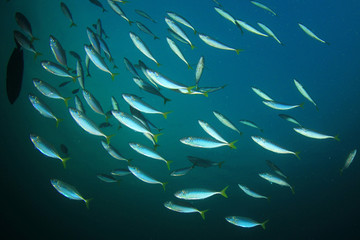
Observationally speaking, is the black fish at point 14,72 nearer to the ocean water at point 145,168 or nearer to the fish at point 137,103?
the fish at point 137,103

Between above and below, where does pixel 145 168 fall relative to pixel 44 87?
below

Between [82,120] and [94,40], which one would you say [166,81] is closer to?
[82,120]

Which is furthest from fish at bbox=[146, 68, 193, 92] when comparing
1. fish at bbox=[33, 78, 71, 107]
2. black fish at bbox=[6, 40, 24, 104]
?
black fish at bbox=[6, 40, 24, 104]

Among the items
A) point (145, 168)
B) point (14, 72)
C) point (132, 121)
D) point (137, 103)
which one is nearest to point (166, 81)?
point (137, 103)

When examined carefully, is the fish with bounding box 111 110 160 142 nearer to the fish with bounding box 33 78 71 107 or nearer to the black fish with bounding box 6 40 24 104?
the fish with bounding box 33 78 71 107

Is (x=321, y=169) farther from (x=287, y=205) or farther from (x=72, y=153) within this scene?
(x=72, y=153)

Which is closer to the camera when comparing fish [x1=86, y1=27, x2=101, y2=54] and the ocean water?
fish [x1=86, y1=27, x2=101, y2=54]

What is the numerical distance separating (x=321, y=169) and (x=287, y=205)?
537cm

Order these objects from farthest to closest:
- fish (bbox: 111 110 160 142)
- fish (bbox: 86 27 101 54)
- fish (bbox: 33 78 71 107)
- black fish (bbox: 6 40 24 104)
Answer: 1. fish (bbox: 86 27 101 54)
2. fish (bbox: 111 110 160 142)
3. fish (bbox: 33 78 71 107)
4. black fish (bbox: 6 40 24 104)

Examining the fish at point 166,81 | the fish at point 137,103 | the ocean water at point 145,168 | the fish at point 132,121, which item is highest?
the fish at point 166,81

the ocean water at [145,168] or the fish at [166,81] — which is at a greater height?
the fish at [166,81]

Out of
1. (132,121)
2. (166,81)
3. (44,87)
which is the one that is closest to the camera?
(44,87)

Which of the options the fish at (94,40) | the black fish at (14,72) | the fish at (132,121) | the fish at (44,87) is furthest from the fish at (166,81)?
the black fish at (14,72)

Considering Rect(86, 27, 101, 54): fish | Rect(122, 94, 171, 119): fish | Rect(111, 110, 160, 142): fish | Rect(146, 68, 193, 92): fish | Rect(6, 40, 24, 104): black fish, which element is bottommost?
Rect(111, 110, 160, 142): fish
